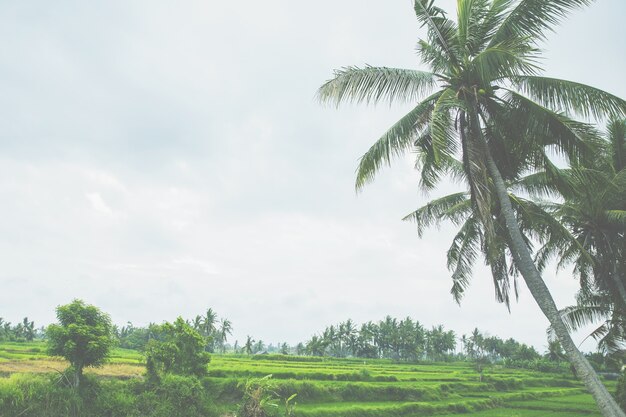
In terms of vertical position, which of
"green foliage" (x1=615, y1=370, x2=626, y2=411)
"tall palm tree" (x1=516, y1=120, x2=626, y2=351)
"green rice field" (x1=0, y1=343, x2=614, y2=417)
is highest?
"tall palm tree" (x1=516, y1=120, x2=626, y2=351)

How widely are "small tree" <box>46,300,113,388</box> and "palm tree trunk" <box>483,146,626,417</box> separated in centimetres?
1529

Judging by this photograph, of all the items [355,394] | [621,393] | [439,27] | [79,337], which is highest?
[439,27]

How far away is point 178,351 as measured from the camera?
2175cm

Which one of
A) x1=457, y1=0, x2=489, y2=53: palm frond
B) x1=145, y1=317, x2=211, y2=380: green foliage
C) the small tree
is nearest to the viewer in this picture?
x1=457, y1=0, x2=489, y2=53: palm frond

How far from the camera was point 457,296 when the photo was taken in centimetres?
1245

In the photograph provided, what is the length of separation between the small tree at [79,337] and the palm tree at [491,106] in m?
13.3

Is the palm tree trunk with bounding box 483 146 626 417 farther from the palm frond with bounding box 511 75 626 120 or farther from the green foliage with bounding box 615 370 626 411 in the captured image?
the green foliage with bounding box 615 370 626 411

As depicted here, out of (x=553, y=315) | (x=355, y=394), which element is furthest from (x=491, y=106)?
(x=355, y=394)

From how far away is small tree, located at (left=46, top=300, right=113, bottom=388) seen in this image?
15.5m

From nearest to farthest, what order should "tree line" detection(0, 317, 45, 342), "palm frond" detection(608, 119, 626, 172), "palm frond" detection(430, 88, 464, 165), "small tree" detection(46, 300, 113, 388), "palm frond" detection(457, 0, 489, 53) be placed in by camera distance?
"palm frond" detection(430, 88, 464, 165)
"palm frond" detection(457, 0, 489, 53)
"palm frond" detection(608, 119, 626, 172)
"small tree" detection(46, 300, 113, 388)
"tree line" detection(0, 317, 45, 342)

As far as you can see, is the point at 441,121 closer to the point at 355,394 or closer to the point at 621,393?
the point at 621,393

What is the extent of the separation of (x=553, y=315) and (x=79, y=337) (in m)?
16.0

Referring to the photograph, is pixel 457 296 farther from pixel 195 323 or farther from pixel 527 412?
pixel 195 323

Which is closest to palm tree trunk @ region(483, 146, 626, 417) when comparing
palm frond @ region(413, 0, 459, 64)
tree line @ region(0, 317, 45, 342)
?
palm frond @ region(413, 0, 459, 64)
